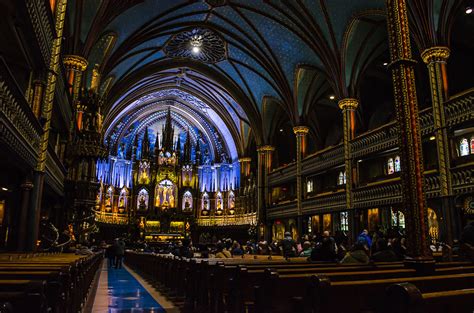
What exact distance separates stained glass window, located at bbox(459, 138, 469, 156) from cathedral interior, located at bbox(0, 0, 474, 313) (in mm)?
128

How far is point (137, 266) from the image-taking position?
18547 mm

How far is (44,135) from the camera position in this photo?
10.8 metres

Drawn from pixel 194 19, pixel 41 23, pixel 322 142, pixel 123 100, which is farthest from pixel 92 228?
pixel 322 142

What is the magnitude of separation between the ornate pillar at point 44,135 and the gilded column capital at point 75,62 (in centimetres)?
565

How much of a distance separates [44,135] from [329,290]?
1011cm

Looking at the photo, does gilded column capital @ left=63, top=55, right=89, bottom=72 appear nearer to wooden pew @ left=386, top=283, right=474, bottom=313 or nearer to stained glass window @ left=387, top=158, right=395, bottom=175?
wooden pew @ left=386, top=283, right=474, bottom=313

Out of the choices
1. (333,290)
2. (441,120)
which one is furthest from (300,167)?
(333,290)

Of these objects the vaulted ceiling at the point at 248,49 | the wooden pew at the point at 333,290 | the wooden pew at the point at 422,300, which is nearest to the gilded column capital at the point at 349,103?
the vaulted ceiling at the point at 248,49

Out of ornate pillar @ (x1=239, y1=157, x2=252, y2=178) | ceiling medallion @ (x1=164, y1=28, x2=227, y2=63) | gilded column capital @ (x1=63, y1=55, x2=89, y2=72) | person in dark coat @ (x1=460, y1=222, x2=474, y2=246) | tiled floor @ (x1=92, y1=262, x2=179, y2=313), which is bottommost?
tiled floor @ (x1=92, y1=262, x2=179, y2=313)

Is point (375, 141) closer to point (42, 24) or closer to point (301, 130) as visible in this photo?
point (301, 130)

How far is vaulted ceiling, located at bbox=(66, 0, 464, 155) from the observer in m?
18.4

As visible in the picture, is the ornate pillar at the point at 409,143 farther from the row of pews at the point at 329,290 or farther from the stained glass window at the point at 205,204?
the stained glass window at the point at 205,204

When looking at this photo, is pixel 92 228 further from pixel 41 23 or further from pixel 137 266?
pixel 41 23

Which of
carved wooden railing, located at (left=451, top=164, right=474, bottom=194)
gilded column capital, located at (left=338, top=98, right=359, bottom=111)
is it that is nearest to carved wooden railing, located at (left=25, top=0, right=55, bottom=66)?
carved wooden railing, located at (left=451, top=164, right=474, bottom=194)
